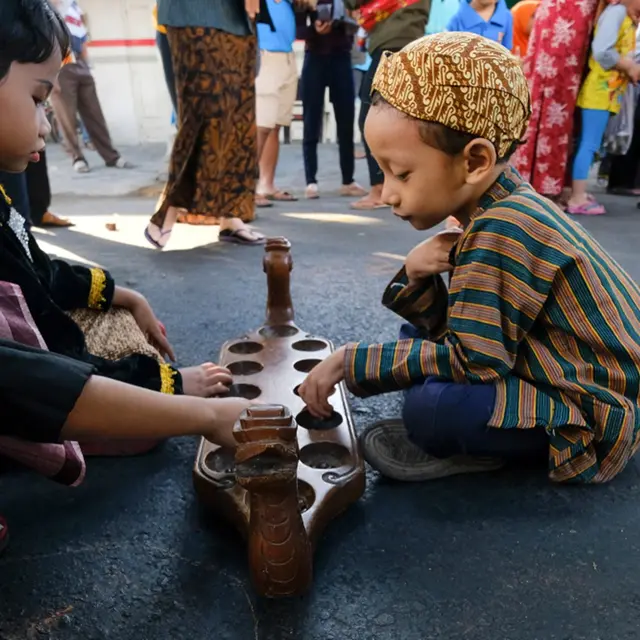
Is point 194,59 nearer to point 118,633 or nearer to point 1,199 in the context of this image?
point 1,199

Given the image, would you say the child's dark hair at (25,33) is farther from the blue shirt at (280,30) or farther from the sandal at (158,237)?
the blue shirt at (280,30)

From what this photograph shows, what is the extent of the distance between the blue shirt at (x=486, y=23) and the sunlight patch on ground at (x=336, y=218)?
0.77m

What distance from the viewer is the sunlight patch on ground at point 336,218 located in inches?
88.8

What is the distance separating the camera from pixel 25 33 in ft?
2.02

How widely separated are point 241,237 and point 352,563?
144cm

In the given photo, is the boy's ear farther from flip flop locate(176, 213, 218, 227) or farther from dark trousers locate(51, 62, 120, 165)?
dark trousers locate(51, 62, 120, 165)

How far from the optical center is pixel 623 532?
65 cm

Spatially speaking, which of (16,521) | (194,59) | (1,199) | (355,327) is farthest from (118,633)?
(194,59)

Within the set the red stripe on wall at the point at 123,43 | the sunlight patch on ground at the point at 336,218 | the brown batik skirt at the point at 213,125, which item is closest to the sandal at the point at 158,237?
the brown batik skirt at the point at 213,125

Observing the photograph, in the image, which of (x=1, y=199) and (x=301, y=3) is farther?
(x=301, y=3)

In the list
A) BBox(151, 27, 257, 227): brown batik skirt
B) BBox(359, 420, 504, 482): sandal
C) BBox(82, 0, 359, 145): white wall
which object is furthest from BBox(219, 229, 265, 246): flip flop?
BBox(82, 0, 359, 145): white wall

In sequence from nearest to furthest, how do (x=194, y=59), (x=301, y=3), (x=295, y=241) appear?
1. (x=194, y=59)
2. (x=295, y=241)
3. (x=301, y=3)

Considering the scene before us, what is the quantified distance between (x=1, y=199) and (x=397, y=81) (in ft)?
1.52

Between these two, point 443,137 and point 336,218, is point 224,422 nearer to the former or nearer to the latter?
point 443,137
